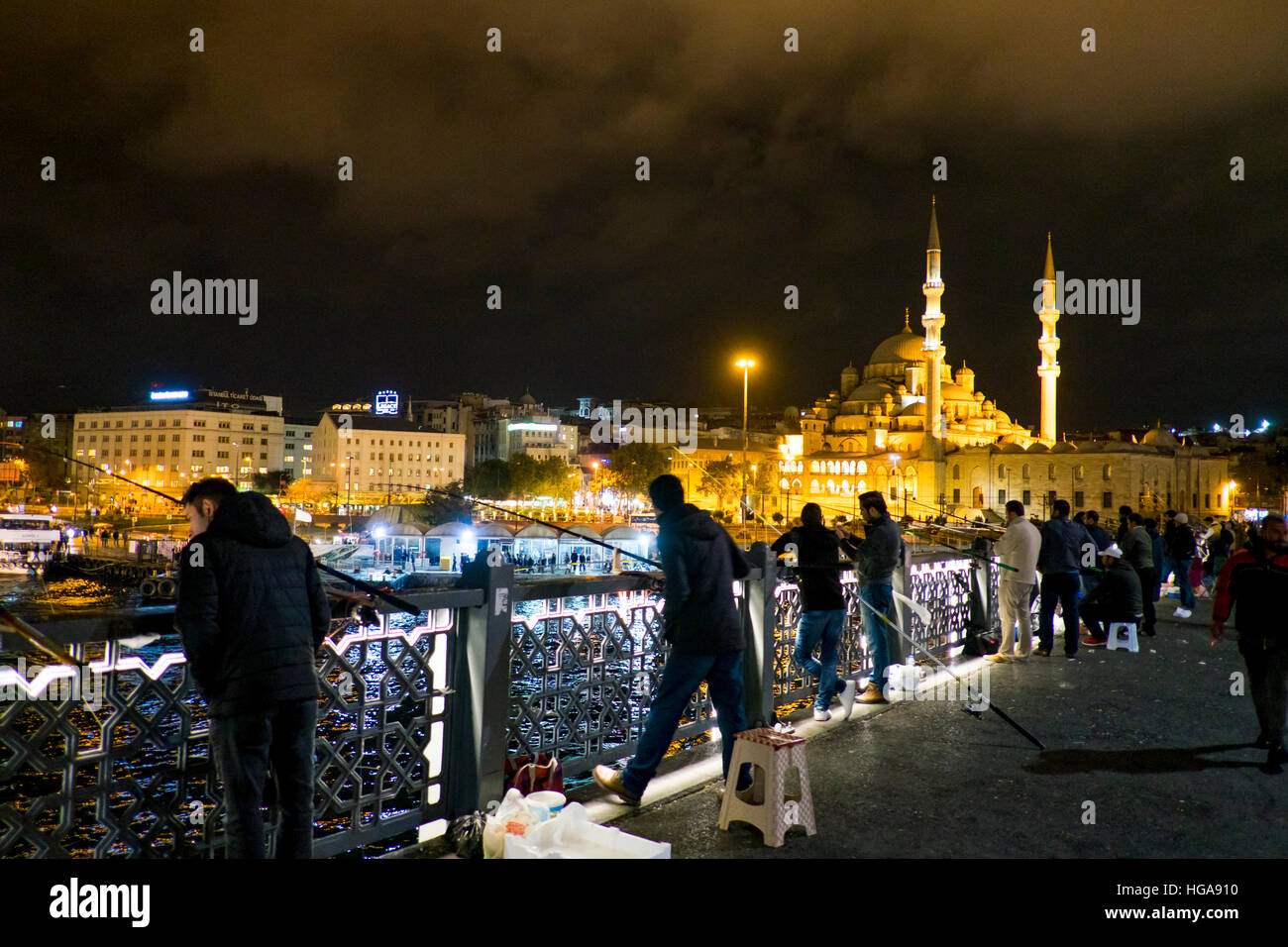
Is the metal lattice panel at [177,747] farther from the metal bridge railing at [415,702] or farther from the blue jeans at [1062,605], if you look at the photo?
the blue jeans at [1062,605]

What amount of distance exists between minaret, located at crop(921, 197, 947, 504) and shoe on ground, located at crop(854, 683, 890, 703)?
62.2 metres

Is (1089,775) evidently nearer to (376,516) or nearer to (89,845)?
(89,845)

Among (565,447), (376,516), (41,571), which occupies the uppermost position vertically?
(565,447)

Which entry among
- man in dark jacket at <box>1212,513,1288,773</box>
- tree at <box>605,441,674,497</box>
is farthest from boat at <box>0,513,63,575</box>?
man in dark jacket at <box>1212,513,1288,773</box>

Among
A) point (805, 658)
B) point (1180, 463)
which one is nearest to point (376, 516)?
point (805, 658)

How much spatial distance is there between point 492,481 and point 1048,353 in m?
51.7

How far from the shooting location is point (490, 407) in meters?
125

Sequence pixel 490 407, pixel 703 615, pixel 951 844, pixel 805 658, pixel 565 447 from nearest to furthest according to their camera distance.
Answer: pixel 951 844
pixel 703 615
pixel 805 658
pixel 565 447
pixel 490 407

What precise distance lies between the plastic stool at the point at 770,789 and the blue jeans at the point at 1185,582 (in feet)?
38.7

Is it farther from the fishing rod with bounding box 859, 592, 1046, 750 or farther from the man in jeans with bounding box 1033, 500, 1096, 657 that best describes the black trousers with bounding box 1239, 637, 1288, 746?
the man in jeans with bounding box 1033, 500, 1096, 657

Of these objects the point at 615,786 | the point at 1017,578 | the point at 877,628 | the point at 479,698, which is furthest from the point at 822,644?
the point at 1017,578

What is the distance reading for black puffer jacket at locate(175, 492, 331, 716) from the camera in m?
2.78

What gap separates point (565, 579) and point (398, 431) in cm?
9958
